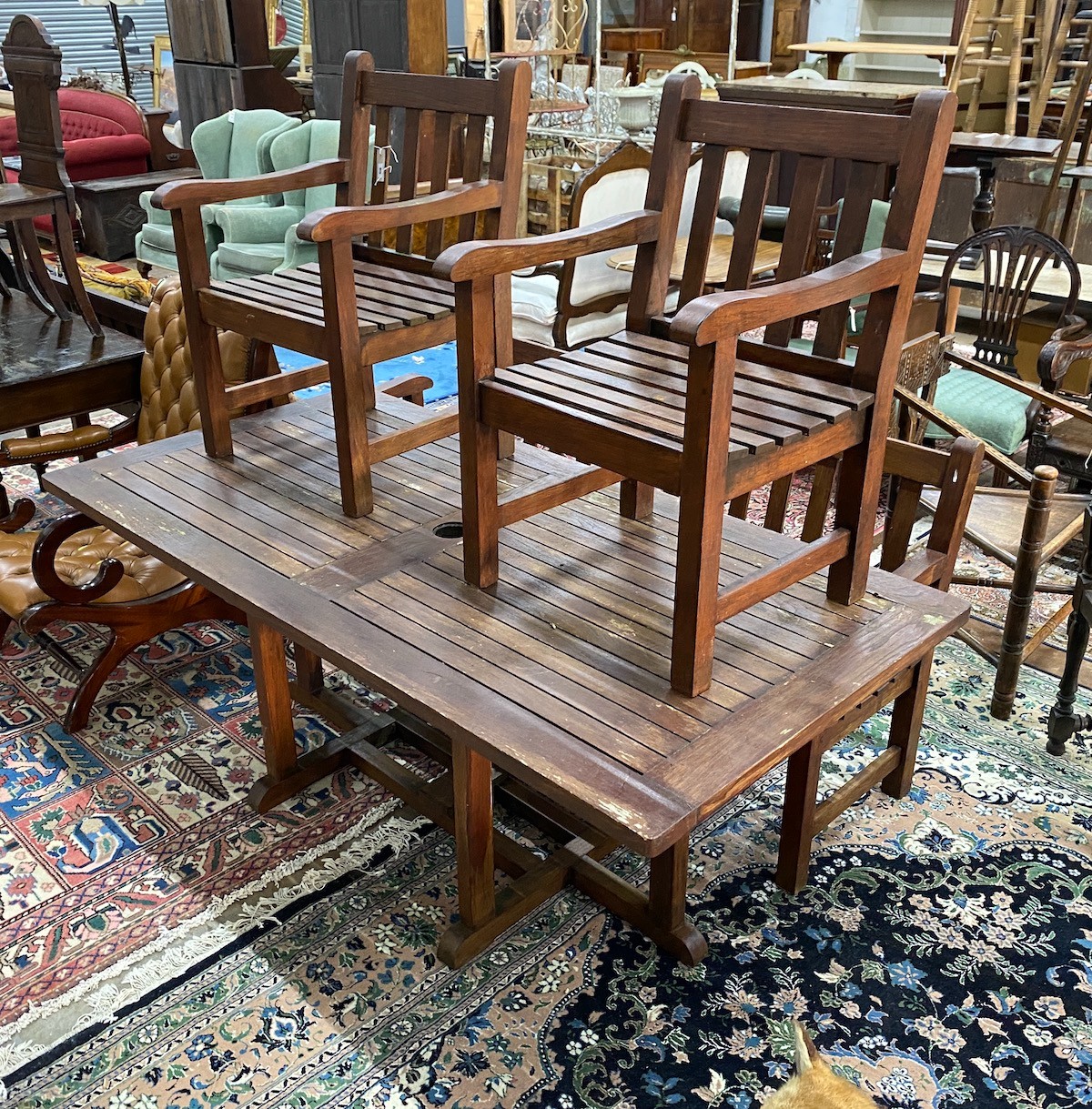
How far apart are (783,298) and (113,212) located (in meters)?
6.94

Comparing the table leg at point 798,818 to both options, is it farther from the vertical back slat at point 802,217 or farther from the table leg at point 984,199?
the table leg at point 984,199

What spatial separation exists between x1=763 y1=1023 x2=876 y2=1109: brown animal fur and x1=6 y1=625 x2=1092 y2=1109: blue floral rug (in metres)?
0.90

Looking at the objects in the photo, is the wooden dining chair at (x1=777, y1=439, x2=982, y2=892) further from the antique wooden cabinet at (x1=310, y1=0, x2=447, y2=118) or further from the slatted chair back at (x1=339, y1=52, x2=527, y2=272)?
the antique wooden cabinet at (x1=310, y1=0, x2=447, y2=118)

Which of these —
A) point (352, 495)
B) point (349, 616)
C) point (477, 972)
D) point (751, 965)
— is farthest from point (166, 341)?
point (751, 965)

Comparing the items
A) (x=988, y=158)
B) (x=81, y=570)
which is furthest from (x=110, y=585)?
(x=988, y=158)

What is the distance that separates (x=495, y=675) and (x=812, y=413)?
699mm

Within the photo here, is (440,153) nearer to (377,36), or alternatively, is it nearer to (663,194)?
(663,194)

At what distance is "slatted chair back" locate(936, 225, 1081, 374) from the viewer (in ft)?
11.8

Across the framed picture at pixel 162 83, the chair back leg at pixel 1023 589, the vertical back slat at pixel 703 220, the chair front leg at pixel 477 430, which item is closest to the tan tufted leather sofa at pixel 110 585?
the chair front leg at pixel 477 430

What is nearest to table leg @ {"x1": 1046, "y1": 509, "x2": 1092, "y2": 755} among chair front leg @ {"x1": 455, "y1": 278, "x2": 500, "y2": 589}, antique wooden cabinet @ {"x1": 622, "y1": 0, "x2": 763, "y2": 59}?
chair front leg @ {"x1": 455, "y1": 278, "x2": 500, "y2": 589}

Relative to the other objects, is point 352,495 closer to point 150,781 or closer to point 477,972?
point 150,781

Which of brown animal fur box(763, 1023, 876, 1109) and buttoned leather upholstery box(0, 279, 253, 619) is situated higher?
brown animal fur box(763, 1023, 876, 1109)

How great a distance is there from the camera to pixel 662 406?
6.24 feet

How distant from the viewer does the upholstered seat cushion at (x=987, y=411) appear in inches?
138
